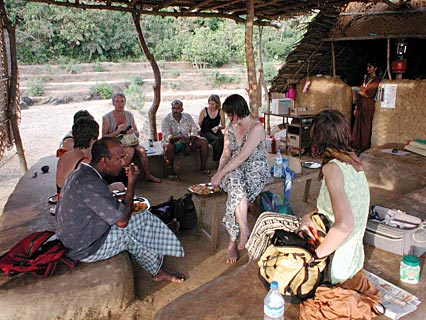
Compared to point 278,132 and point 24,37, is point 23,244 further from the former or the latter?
point 24,37

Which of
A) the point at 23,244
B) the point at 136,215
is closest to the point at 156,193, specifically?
the point at 136,215

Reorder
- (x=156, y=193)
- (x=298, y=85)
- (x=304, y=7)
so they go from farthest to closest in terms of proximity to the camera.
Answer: (x=298, y=85) < (x=304, y=7) < (x=156, y=193)

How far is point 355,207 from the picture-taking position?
6.26ft

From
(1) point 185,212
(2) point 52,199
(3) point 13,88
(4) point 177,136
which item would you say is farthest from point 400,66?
(3) point 13,88

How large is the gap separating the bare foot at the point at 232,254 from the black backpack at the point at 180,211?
600 millimetres

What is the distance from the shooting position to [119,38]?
24094 mm

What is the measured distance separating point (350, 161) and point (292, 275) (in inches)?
26.4

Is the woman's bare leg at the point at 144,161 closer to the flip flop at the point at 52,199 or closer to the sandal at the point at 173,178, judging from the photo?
the sandal at the point at 173,178

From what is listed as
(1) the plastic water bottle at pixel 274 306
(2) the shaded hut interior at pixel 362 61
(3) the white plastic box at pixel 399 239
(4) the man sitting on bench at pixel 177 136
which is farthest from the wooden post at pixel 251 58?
(1) the plastic water bottle at pixel 274 306

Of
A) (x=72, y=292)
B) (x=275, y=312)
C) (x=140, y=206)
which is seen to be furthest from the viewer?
(x=140, y=206)

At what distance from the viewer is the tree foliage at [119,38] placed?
2181 centimetres

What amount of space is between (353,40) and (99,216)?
7207 millimetres

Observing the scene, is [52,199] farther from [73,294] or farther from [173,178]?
[173,178]

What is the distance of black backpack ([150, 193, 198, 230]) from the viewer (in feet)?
12.1
